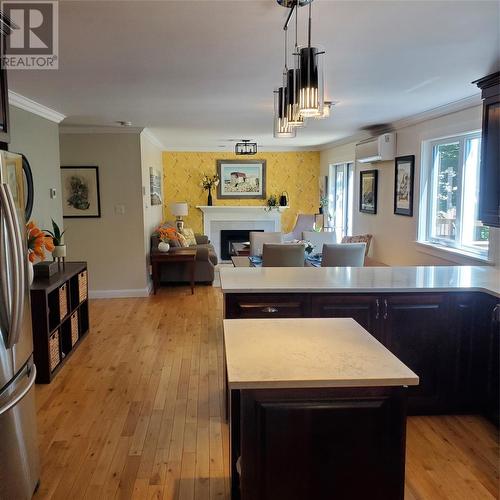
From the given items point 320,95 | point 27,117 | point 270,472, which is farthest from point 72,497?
point 27,117

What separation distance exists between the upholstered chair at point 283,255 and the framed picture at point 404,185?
1.74 m

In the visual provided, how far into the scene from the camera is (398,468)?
1613mm

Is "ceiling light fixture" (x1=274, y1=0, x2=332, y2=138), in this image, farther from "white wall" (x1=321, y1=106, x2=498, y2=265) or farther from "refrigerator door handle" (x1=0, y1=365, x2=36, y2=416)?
"white wall" (x1=321, y1=106, x2=498, y2=265)

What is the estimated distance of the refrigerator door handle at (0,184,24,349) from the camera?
1.98 meters

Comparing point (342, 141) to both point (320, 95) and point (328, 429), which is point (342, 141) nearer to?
point (320, 95)

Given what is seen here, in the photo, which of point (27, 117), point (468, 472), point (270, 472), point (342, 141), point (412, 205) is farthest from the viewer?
point (342, 141)

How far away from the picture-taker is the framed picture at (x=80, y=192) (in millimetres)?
6316

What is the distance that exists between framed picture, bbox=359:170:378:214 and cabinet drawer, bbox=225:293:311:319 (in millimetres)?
4048

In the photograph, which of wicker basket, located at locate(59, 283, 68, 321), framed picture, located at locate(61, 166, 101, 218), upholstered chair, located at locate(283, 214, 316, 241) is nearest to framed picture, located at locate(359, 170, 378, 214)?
upholstered chair, located at locate(283, 214, 316, 241)

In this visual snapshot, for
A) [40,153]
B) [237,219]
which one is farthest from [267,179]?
[40,153]

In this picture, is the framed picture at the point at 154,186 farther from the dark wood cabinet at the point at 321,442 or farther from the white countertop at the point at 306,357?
the dark wood cabinet at the point at 321,442

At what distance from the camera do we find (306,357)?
1712mm

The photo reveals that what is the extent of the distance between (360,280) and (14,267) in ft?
6.75

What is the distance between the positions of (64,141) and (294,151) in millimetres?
4819
